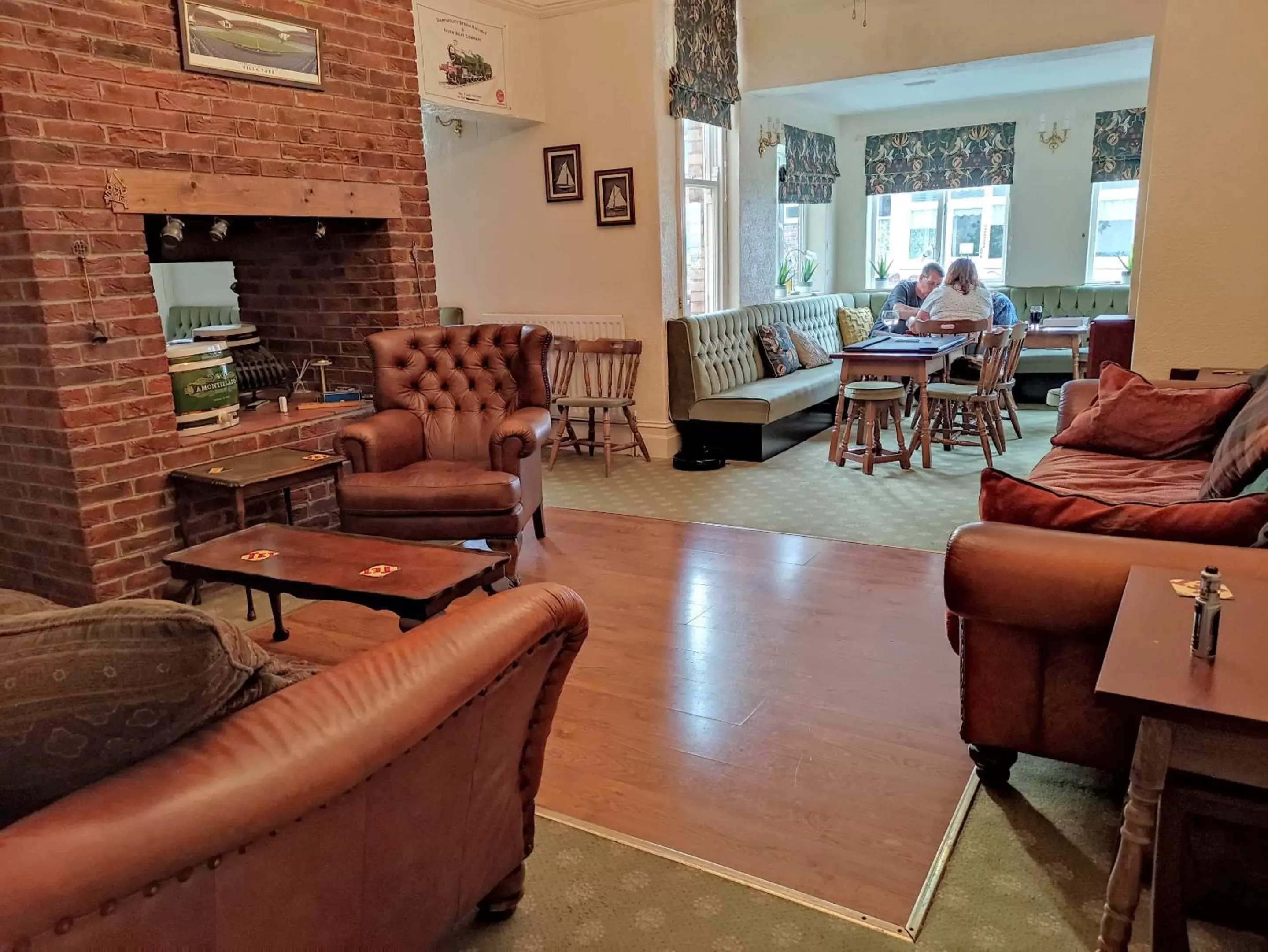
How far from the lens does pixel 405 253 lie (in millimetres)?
4406

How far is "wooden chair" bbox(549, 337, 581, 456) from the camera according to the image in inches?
234

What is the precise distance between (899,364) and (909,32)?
2503 mm

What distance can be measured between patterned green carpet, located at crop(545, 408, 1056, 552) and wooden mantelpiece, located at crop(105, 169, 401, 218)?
5.88ft

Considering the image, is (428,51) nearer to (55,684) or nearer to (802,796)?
(802,796)

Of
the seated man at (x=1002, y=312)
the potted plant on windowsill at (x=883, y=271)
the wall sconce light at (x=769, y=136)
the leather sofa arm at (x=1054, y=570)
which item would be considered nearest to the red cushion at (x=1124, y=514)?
the leather sofa arm at (x=1054, y=570)

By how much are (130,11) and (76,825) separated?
328cm

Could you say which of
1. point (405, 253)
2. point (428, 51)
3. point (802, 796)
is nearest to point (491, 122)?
point (428, 51)

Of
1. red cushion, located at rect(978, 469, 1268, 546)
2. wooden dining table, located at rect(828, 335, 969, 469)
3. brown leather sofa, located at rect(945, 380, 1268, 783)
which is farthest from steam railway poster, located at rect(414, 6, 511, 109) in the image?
brown leather sofa, located at rect(945, 380, 1268, 783)

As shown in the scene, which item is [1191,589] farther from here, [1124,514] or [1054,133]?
[1054,133]

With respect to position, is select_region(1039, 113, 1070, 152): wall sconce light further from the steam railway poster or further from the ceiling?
the steam railway poster

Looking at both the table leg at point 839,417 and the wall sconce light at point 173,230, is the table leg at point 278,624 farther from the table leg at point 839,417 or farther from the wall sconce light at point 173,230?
the table leg at point 839,417

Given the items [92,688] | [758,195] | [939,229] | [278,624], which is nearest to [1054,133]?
[939,229]

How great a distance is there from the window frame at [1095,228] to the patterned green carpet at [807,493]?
282 centimetres

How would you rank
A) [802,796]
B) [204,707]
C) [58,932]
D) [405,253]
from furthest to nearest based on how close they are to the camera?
[405,253] < [802,796] < [204,707] < [58,932]
